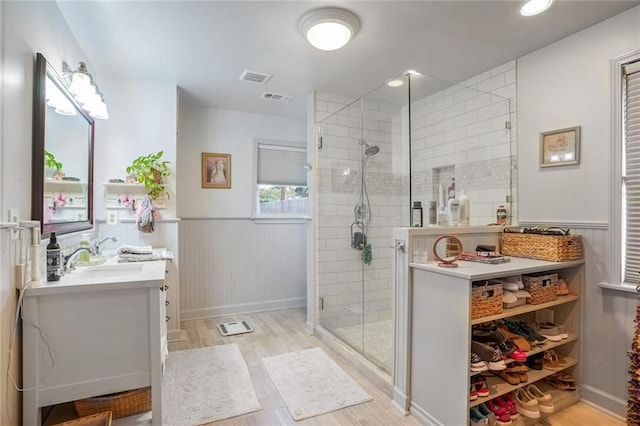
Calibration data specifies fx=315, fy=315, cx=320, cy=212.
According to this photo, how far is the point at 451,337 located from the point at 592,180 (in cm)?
142

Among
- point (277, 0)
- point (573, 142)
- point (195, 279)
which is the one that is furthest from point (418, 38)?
point (195, 279)

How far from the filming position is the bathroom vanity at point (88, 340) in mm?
1422

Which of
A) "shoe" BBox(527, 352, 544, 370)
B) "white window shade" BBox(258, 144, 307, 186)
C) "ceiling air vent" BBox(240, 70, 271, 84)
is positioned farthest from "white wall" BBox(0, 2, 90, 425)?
"shoe" BBox(527, 352, 544, 370)

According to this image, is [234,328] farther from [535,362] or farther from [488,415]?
[535,362]

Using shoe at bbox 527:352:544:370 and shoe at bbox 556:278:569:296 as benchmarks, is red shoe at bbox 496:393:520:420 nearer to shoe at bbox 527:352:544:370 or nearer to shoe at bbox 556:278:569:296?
shoe at bbox 527:352:544:370

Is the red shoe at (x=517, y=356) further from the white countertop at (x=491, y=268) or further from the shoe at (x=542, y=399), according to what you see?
the white countertop at (x=491, y=268)

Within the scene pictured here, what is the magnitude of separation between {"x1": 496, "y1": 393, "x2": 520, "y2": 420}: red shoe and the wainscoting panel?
2.76 metres

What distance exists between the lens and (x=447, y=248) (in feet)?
6.90

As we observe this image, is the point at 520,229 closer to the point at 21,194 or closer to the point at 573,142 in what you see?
the point at 573,142

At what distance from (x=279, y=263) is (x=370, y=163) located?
185cm

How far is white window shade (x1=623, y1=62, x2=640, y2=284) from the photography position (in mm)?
1861

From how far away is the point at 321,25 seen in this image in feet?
6.45

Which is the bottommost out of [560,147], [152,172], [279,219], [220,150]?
[279,219]

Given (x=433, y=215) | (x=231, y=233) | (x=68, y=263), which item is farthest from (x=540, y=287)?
(x=231, y=233)
